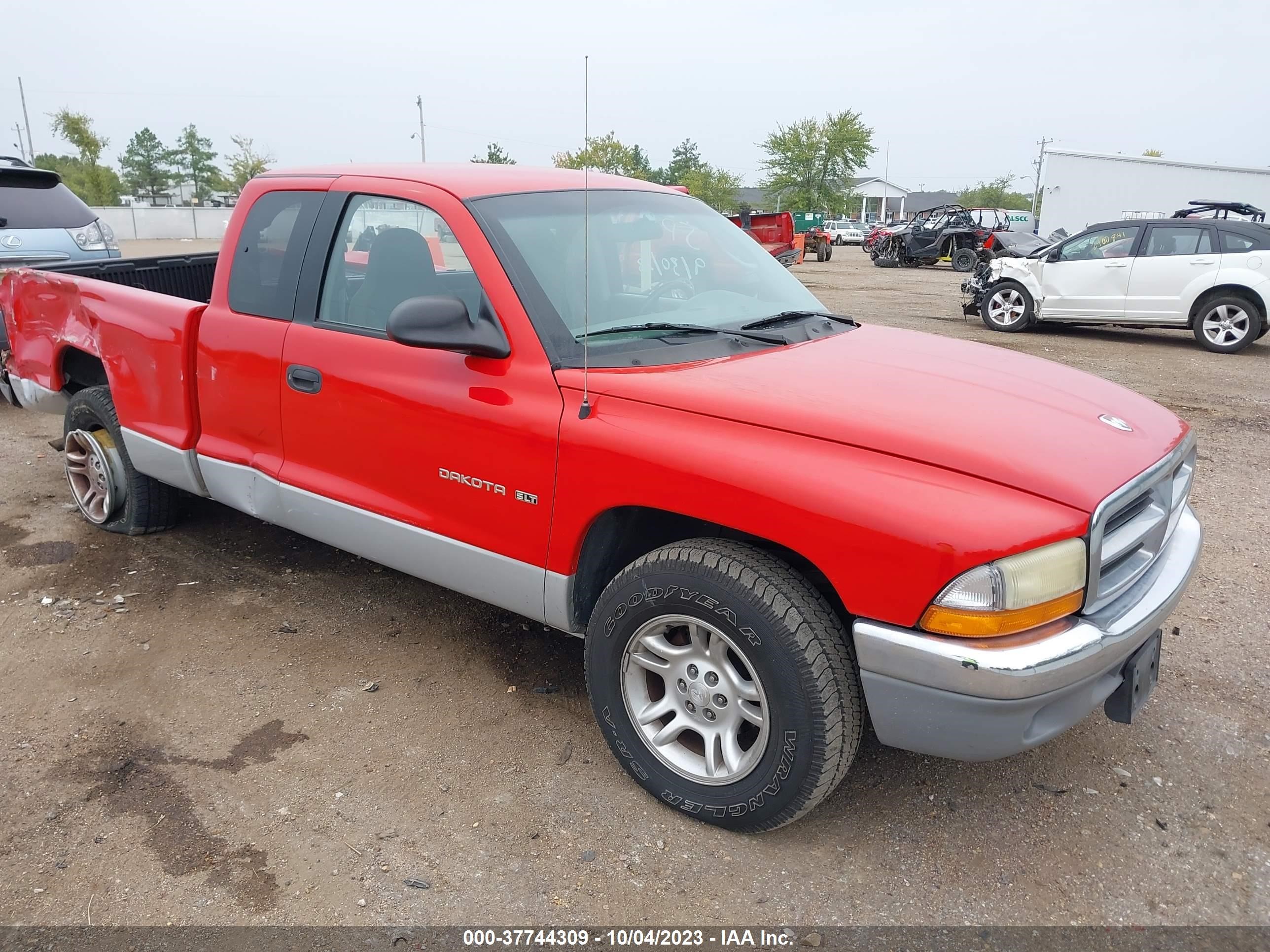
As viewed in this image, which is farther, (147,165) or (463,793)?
(147,165)

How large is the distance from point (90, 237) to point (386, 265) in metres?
6.38

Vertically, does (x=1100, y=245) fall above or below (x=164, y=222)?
below

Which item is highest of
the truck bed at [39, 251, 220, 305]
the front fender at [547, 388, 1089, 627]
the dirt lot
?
the truck bed at [39, 251, 220, 305]

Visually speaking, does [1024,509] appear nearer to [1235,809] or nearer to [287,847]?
[1235,809]

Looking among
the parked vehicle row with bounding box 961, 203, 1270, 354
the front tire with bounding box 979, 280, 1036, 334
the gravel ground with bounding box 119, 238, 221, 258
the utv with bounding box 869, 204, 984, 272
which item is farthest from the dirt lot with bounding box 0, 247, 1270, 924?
the gravel ground with bounding box 119, 238, 221, 258

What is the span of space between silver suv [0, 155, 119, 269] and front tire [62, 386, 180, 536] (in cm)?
355

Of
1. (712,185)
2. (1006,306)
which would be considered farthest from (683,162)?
(1006,306)

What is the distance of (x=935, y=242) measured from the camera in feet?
90.5

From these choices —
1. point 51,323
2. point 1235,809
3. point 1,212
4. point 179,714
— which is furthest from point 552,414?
point 1,212

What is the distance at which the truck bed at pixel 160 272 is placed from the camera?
502 centimetres

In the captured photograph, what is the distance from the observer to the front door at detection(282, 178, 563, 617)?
2811 millimetres

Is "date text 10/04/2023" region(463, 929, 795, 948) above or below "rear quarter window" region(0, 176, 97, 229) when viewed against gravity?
below

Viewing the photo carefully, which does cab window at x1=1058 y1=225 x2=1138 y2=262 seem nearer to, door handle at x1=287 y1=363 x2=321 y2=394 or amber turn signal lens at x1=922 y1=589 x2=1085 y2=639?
amber turn signal lens at x1=922 y1=589 x2=1085 y2=639

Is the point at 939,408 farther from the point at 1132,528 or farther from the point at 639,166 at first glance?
the point at 639,166
